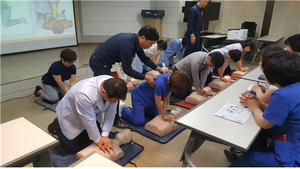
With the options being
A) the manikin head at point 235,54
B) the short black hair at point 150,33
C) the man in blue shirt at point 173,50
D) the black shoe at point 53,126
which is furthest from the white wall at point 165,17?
the black shoe at point 53,126

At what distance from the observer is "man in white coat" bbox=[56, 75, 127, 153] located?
4.74 feet

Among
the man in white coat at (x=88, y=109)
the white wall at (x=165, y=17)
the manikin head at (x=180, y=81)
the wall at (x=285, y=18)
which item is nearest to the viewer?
the man in white coat at (x=88, y=109)

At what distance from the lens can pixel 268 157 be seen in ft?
4.02

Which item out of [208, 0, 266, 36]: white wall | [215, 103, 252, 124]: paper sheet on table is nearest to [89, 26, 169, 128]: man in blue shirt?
[215, 103, 252, 124]: paper sheet on table

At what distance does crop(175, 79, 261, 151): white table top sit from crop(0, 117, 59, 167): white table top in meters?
0.86

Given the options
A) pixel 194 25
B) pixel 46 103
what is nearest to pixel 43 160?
pixel 46 103

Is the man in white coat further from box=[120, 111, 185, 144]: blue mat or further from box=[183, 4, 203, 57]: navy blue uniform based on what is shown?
box=[183, 4, 203, 57]: navy blue uniform

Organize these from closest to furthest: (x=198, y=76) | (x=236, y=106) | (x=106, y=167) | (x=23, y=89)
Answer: (x=106, y=167) → (x=236, y=106) → (x=198, y=76) → (x=23, y=89)

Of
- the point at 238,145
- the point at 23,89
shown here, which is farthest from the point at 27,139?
the point at 23,89

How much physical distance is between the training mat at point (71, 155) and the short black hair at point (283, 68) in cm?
136

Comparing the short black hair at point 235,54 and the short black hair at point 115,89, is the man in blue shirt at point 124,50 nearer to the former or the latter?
the short black hair at point 115,89

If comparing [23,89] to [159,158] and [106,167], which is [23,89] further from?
[106,167]

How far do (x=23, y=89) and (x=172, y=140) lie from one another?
8.90 ft

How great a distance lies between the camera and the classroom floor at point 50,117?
1873mm
